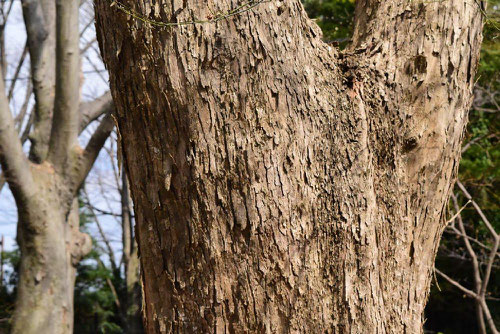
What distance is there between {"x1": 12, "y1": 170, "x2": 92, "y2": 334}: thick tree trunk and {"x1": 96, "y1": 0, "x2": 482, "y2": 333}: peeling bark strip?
355 cm

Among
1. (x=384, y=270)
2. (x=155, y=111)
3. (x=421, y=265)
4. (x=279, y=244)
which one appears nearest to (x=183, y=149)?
(x=155, y=111)

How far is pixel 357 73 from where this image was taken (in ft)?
5.01

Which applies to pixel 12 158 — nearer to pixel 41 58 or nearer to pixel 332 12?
pixel 41 58

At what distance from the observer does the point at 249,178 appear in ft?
4.32

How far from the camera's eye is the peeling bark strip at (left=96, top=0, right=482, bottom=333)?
132 cm

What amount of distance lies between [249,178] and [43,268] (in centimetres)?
392

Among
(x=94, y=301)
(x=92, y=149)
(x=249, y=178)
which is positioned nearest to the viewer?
(x=249, y=178)

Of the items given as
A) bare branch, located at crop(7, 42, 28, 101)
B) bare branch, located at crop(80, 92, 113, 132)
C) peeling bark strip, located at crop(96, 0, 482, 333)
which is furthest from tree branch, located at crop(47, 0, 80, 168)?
bare branch, located at crop(7, 42, 28, 101)

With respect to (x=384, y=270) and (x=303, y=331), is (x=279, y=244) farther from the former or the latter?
(x=384, y=270)

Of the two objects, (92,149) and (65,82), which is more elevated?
(65,82)

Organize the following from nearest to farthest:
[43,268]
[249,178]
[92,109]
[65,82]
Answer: [249,178]
[43,268]
[65,82]
[92,109]

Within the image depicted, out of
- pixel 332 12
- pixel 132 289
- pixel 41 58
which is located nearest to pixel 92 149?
pixel 41 58

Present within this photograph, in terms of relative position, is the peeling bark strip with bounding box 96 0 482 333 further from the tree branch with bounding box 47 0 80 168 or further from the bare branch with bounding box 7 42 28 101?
the bare branch with bounding box 7 42 28 101

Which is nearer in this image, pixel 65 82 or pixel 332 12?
pixel 65 82
